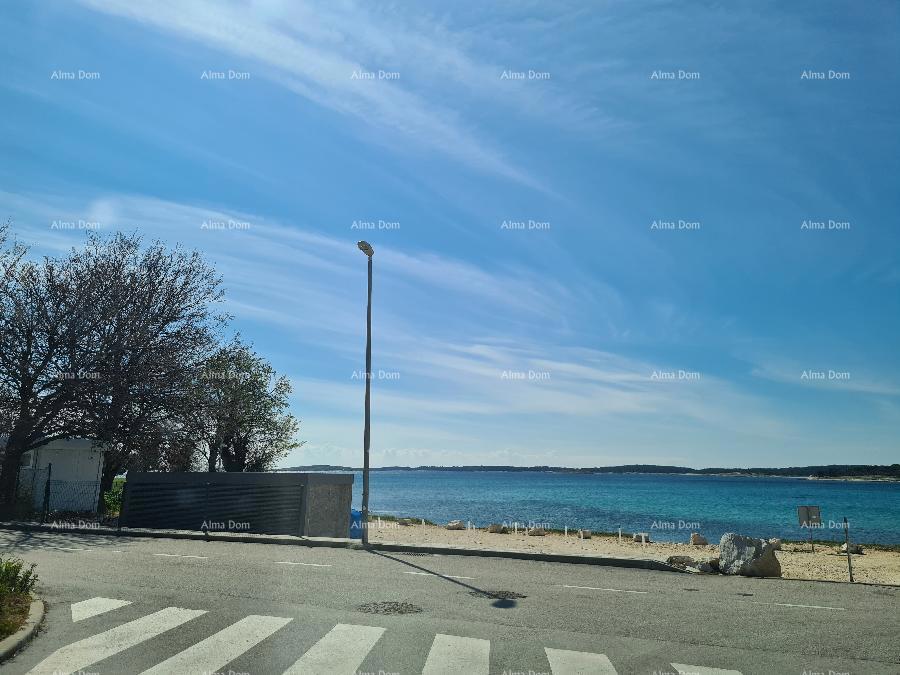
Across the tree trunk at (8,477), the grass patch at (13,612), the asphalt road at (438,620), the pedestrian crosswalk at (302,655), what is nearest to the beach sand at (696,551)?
the asphalt road at (438,620)

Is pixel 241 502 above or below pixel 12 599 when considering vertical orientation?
above

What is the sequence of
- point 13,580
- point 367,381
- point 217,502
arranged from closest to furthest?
point 13,580 → point 367,381 → point 217,502

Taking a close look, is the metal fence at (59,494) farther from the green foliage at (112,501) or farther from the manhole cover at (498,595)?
the manhole cover at (498,595)

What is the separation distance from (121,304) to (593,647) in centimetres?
2595

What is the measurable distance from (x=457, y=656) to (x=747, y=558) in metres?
10.9

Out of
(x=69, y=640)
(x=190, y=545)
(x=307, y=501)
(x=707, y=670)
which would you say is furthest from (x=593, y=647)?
(x=307, y=501)

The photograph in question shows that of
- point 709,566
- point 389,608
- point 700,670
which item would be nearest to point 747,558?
point 709,566

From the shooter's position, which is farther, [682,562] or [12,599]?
[682,562]

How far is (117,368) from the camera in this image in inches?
1070

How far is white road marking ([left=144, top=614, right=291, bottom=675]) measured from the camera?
22.7ft

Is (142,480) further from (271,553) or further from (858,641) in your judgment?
(858,641)

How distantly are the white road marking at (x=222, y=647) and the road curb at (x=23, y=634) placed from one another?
182 centimetres

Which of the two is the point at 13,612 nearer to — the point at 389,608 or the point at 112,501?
the point at 389,608

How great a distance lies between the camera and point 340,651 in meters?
7.58
